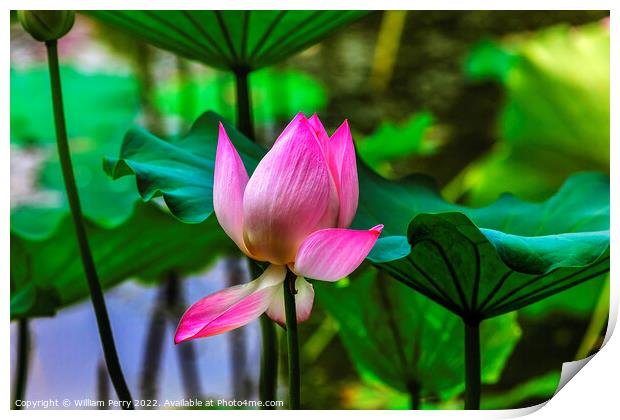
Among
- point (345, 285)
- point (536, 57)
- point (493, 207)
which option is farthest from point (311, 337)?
point (536, 57)

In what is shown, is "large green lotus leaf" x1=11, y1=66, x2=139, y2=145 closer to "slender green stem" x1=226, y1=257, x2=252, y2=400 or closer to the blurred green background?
the blurred green background

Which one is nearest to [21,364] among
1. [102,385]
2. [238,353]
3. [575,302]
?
[102,385]

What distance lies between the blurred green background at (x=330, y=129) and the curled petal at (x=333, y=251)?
0.72 feet

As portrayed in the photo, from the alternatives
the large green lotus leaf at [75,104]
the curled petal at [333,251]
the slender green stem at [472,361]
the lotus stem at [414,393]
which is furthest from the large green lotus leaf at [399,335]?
the large green lotus leaf at [75,104]

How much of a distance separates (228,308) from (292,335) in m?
0.04

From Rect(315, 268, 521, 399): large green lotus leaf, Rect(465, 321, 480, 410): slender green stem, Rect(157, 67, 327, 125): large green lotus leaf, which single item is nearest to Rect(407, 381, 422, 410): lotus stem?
Rect(315, 268, 521, 399): large green lotus leaf

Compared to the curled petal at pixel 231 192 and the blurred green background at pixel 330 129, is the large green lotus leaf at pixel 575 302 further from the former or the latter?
the curled petal at pixel 231 192

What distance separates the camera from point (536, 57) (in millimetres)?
779

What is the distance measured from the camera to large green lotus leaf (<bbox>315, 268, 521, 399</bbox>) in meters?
0.56

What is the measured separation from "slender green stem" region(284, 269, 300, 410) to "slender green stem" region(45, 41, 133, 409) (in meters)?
0.16

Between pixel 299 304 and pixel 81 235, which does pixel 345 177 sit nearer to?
pixel 299 304

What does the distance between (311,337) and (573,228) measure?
0.35m

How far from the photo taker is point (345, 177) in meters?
0.37
